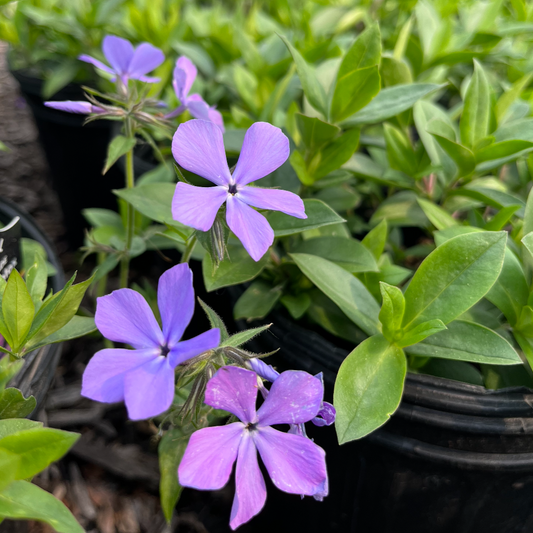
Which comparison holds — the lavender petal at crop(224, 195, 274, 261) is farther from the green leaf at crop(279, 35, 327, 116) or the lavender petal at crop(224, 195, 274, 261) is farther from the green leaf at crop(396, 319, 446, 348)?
the green leaf at crop(279, 35, 327, 116)

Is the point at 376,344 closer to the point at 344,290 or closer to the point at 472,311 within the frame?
the point at 344,290

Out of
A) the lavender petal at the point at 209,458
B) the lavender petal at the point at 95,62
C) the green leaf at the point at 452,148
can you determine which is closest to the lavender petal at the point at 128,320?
the lavender petal at the point at 209,458

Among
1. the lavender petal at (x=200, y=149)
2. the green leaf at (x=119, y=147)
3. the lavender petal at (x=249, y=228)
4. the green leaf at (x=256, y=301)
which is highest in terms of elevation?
the lavender petal at (x=200, y=149)

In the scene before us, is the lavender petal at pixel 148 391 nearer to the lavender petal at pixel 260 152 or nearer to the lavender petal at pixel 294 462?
the lavender petal at pixel 294 462

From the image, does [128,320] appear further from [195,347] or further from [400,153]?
[400,153]

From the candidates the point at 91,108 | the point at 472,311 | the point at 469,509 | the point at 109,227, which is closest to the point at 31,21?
the point at 109,227

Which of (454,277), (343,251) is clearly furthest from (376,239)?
(454,277)

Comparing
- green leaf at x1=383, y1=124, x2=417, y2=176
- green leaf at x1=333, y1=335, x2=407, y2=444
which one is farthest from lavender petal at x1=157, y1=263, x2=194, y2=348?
green leaf at x1=383, y1=124, x2=417, y2=176
